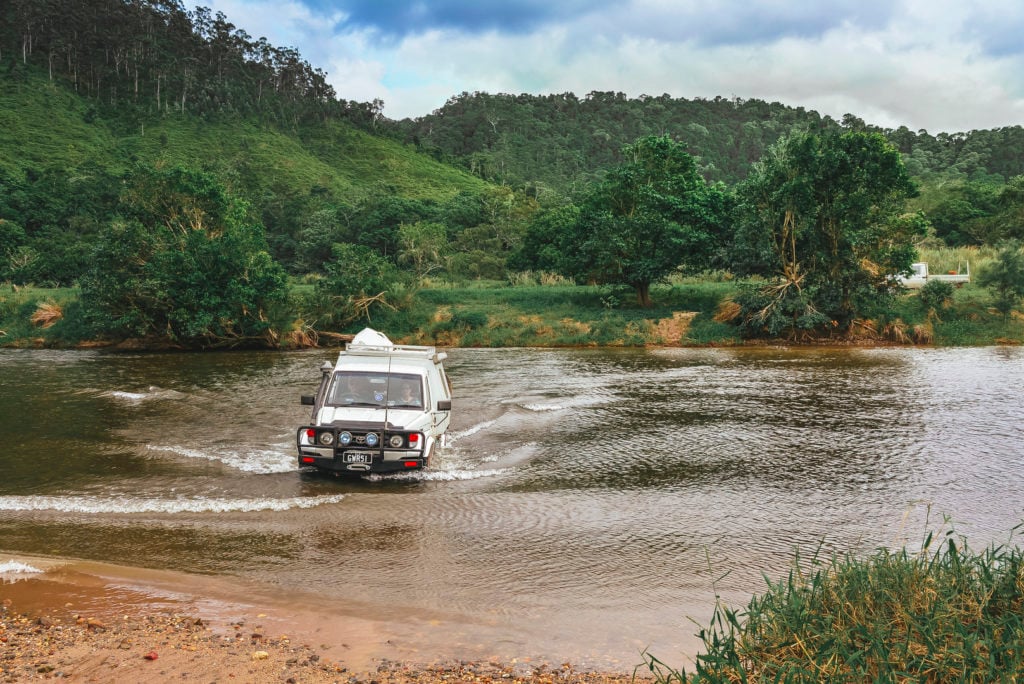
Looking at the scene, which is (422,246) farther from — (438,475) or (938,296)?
(438,475)

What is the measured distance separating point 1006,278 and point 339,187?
236 feet

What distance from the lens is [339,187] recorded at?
89.7m

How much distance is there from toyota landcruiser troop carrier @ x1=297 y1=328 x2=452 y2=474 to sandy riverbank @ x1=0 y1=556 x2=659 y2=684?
368cm

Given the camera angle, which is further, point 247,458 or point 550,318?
point 550,318

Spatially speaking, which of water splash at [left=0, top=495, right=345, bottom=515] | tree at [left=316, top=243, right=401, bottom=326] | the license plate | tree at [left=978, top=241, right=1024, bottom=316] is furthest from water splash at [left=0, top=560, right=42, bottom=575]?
tree at [left=978, top=241, right=1024, bottom=316]

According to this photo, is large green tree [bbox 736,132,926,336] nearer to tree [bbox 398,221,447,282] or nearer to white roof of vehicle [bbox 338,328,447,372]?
white roof of vehicle [bbox 338,328,447,372]

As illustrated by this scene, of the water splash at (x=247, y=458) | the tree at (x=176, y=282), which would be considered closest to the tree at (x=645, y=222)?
the tree at (x=176, y=282)

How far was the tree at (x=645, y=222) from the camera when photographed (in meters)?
37.0

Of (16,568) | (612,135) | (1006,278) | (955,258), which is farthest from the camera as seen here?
(612,135)

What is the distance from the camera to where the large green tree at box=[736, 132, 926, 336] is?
31.9m

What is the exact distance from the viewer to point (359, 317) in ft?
123

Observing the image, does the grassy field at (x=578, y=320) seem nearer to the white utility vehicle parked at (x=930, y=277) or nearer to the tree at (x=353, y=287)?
the tree at (x=353, y=287)

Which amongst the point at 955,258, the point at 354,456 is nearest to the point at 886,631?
the point at 354,456

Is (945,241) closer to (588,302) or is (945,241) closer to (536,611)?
(588,302)
